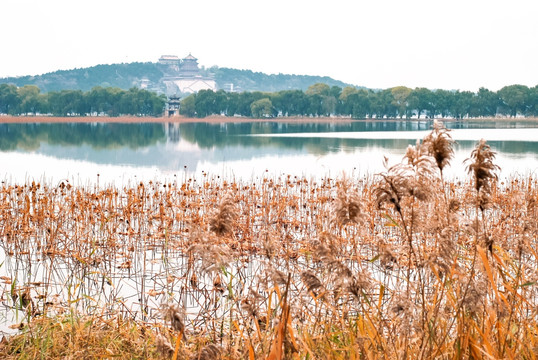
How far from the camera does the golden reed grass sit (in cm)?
276

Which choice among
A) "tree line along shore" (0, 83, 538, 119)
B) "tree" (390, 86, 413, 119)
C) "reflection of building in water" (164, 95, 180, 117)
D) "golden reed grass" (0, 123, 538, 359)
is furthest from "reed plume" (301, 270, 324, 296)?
"reflection of building in water" (164, 95, 180, 117)

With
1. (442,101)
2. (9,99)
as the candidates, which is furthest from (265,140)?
(9,99)

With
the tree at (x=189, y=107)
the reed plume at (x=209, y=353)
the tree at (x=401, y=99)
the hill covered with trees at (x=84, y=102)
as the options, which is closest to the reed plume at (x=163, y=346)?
the reed plume at (x=209, y=353)

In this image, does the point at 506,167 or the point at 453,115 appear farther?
the point at 453,115

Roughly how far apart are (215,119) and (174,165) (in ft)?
298

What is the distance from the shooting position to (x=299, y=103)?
120m

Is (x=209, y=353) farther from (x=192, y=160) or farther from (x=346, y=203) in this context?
(x=192, y=160)

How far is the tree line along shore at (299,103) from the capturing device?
379ft

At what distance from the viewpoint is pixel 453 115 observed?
120m

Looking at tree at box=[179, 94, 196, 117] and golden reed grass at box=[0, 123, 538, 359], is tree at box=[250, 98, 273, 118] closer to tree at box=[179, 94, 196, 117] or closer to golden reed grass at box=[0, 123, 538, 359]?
tree at box=[179, 94, 196, 117]

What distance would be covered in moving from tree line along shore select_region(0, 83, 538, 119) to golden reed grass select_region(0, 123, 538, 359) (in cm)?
10804

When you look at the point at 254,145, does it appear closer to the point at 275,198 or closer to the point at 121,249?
the point at 275,198

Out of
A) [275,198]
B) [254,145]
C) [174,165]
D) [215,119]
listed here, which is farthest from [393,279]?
[215,119]

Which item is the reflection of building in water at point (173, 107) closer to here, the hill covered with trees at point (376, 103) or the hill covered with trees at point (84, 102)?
the hill covered with trees at point (84, 102)
